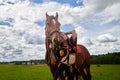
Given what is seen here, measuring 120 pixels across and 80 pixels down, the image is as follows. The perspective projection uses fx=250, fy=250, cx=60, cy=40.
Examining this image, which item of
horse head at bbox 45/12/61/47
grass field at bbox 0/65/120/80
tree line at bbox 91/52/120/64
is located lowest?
tree line at bbox 91/52/120/64

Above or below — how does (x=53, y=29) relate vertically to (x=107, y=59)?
above

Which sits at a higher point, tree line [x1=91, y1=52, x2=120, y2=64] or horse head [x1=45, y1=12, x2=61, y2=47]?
horse head [x1=45, y1=12, x2=61, y2=47]

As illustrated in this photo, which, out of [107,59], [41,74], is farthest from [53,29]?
[107,59]

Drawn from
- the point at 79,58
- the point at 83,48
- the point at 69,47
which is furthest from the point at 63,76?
the point at 83,48

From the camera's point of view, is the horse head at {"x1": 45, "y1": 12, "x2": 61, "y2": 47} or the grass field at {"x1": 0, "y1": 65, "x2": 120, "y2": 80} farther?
the grass field at {"x1": 0, "y1": 65, "x2": 120, "y2": 80}

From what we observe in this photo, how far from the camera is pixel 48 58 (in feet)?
15.0

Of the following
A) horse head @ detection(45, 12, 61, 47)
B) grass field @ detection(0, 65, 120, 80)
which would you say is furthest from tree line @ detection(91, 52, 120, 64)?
horse head @ detection(45, 12, 61, 47)

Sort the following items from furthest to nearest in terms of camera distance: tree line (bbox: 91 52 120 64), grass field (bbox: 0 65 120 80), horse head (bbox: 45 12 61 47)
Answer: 1. tree line (bbox: 91 52 120 64)
2. grass field (bbox: 0 65 120 80)
3. horse head (bbox: 45 12 61 47)

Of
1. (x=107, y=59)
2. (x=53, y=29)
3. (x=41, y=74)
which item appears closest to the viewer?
(x=53, y=29)

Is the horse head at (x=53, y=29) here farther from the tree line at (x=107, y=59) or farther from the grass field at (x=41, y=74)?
the tree line at (x=107, y=59)

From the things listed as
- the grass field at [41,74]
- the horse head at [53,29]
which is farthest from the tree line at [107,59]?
the horse head at [53,29]

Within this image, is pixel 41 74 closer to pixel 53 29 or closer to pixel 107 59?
pixel 53 29

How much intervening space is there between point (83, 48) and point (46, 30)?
1.73 metres

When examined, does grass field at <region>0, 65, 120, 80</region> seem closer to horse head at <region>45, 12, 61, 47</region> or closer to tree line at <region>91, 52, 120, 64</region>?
horse head at <region>45, 12, 61, 47</region>
